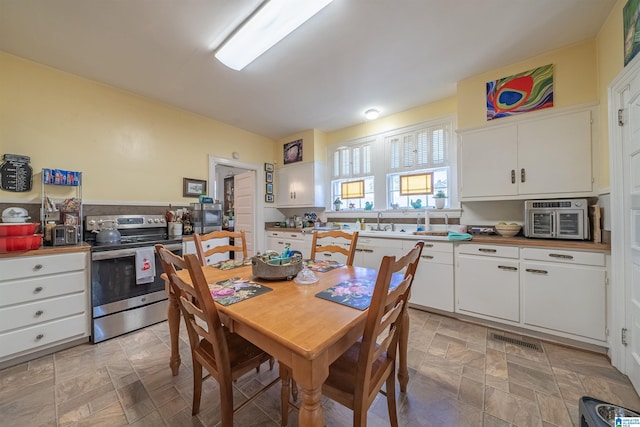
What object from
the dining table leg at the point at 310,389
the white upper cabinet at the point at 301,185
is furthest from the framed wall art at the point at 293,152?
the dining table leg at the point at 310,389

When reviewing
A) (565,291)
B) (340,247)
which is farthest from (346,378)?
(565,291)

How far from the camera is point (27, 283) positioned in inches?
71.7

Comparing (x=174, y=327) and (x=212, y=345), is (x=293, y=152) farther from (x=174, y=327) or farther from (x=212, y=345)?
(x=212, y=345)

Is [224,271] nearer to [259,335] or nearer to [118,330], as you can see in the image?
[259,335]

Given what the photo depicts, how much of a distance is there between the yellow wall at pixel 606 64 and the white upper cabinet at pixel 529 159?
0.26 feet

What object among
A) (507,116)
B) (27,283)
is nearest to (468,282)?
(507,116)

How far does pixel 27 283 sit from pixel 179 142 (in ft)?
6.99

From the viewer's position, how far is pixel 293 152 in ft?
14.4

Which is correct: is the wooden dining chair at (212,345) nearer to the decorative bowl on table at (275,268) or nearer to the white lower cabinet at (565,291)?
the decorative bowl on table at (275,268)

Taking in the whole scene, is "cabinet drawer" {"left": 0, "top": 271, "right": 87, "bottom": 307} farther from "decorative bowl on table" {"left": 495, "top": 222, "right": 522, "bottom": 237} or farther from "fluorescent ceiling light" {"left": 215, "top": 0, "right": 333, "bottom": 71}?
"decorative bowl on table" {"left": 495, "top": 222, "right": 522, "bottom": 237}

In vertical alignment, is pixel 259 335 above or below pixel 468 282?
above

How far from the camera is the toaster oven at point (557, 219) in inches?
79.7

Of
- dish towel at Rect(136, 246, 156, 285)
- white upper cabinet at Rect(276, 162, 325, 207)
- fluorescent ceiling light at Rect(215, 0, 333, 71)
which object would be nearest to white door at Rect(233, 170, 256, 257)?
white upper cabinet at Rect(276, 162, 325, 207)

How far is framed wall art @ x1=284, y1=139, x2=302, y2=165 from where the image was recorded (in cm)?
429
